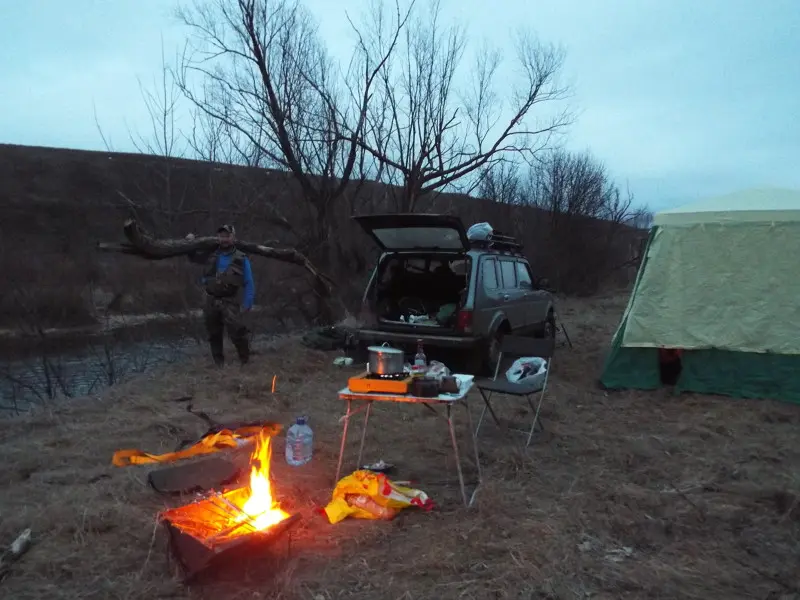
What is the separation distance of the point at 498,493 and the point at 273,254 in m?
6.58

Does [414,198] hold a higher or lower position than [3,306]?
higher

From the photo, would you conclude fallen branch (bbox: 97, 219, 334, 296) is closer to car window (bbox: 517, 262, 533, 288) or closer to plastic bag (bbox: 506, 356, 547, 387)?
car window (bbox: 517, 262, 533, 288)

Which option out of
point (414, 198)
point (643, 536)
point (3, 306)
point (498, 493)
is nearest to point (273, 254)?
point (414, 198)

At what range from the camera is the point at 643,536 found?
335 cm

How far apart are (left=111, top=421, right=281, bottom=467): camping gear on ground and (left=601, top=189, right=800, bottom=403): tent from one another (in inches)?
160

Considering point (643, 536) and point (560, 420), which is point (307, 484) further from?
point (560, 420)

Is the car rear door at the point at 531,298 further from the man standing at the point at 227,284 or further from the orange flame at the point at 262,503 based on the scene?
the orange flame at the point at 262,503

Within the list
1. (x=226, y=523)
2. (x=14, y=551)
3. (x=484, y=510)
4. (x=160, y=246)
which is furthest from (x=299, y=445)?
(x=160, y=246)

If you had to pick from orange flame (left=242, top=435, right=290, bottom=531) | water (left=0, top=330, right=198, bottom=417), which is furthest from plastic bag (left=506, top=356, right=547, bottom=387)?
water (left=0, top=330, right=198, bottom=417)

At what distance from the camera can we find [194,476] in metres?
3.94

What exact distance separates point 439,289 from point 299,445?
150 inches

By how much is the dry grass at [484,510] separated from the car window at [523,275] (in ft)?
9.03

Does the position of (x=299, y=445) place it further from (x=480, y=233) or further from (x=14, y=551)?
(x=480, y=233)

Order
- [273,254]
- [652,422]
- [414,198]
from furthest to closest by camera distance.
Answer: [414,198], [273,254], [652,422]
